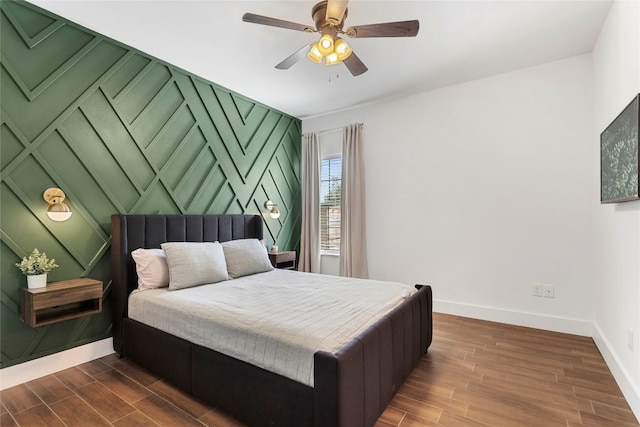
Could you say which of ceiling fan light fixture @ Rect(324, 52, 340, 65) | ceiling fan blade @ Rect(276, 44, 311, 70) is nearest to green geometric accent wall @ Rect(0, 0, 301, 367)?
ceiling fan blade @ Rect(276, 44, 311, 70)

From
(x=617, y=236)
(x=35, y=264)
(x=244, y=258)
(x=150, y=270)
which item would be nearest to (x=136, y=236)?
(x=150, y=270)

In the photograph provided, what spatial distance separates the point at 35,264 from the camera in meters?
2.31

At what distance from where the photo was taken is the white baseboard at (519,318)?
3.14 m

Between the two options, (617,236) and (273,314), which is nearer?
(273,314)

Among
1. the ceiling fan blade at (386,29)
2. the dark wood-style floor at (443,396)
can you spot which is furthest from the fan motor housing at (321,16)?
the dark wood-style floor at (443,396)

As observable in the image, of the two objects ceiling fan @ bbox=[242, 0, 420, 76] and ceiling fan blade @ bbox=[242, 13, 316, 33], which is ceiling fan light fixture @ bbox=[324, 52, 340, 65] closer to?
ceiling fan @ bbox=[242, 0, 420, 76]

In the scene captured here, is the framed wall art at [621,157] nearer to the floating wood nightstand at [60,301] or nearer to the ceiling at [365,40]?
the ceiling at [365,40]

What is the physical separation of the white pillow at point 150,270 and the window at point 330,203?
2654 millimetres

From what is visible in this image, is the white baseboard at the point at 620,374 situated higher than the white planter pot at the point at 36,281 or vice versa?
the white planter pot at the point at 36,281

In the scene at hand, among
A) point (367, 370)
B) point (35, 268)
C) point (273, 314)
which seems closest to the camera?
point (367, 370)

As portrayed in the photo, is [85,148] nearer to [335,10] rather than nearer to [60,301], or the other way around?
[60,301]

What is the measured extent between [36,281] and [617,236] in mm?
4365

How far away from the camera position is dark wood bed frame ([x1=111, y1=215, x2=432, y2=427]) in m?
1.47

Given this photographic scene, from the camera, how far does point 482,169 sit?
3.66 m
